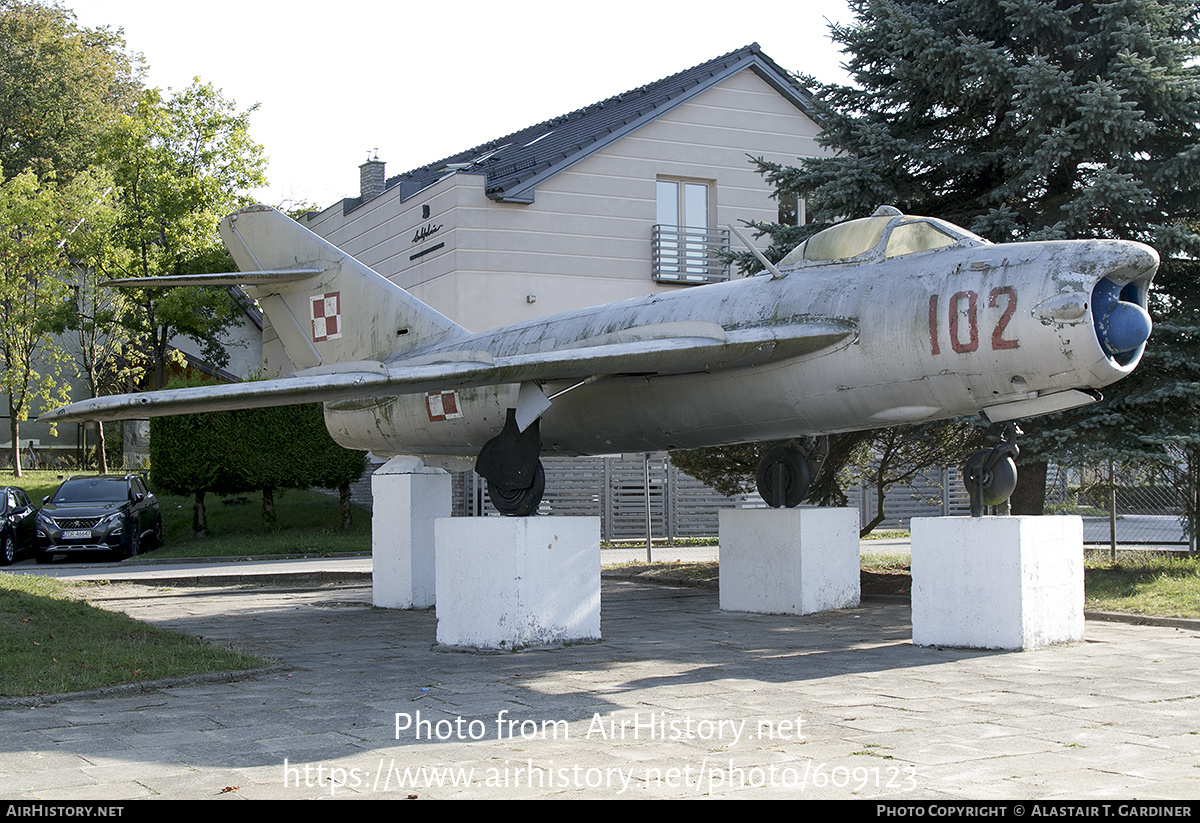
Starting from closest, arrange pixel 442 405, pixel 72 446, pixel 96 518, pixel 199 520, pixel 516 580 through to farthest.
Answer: pixel 516 580, pixel 442 405, pixel 96 518, pixel 199 520, pixel 72 446

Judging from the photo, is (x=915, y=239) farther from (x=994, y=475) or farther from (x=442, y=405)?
(x=442, y=405)

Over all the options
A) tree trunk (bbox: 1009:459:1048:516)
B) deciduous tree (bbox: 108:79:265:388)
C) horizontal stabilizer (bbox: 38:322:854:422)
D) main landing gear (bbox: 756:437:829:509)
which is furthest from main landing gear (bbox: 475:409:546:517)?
deciduous tree (bbox: 108:79:265:388)

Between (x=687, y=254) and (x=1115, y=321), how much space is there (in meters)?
17.9

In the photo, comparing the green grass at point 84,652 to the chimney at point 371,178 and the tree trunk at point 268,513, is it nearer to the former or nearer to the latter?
the tree trunk at point 268,513

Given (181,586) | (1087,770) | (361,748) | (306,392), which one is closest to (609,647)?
(306,392)

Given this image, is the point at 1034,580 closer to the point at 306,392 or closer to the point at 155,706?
the point at 306,392

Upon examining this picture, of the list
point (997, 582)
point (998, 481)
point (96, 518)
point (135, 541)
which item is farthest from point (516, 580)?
point (135, 541)

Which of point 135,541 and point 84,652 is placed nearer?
point 84,652

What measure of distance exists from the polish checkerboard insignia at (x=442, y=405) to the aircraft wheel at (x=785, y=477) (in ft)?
11.7

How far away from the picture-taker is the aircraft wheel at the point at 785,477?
12062 mm

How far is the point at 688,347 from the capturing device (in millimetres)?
9016

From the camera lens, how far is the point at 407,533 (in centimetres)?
1281

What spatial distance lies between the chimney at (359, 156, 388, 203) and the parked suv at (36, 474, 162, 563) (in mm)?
11442

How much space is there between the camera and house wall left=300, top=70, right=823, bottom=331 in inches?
910
